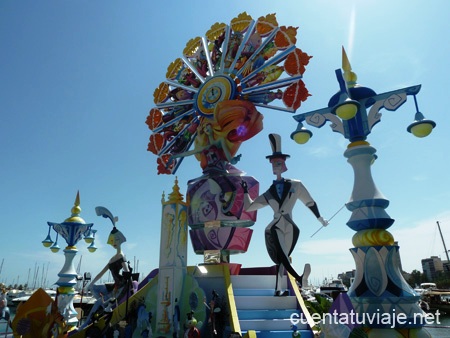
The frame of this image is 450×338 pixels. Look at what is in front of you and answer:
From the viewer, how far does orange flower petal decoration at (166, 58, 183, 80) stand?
14.0 m

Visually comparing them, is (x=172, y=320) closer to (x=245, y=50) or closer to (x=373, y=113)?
(x=373, y=113)

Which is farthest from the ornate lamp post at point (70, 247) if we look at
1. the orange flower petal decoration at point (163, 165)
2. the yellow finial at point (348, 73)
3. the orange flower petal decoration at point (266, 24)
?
the yellow finial at point (348, 73)

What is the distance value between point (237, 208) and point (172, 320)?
3795mm

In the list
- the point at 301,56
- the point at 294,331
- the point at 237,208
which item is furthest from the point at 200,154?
the point at 294,331

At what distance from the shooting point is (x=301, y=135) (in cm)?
583

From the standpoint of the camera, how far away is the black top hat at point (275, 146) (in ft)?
27.6

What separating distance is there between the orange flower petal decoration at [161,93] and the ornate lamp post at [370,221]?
9107 mm

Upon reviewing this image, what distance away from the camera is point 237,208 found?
10.5 meters

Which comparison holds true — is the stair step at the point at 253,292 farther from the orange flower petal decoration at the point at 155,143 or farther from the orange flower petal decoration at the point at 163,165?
the orange flower petal decoration at the point at 155,143

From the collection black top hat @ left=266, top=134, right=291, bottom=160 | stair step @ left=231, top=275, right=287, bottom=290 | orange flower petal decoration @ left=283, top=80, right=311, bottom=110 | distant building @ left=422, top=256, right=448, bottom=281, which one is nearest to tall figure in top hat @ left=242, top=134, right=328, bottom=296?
black top hat @ left=266, top=134, right=291, bottom=160

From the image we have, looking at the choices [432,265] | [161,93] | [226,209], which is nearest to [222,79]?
[161,93]

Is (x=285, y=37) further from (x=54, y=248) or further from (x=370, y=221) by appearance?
(x=54, y=248)

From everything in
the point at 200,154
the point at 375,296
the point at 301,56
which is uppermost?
the point at 301,56

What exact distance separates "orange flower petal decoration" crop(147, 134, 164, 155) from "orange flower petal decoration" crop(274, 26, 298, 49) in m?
5.71
